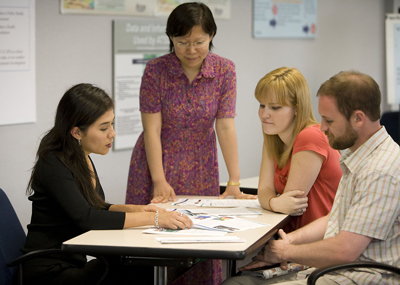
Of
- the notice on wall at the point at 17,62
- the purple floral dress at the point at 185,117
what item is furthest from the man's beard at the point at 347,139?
the notice on wall at the point at 17,62

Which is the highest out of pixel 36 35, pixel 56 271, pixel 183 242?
pixel 36 35

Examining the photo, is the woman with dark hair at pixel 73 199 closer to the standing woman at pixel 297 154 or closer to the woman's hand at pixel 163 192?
the woman's hand at pixel 163 192

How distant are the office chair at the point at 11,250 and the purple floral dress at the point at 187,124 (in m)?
0.76

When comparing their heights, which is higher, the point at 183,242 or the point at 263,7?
the point at 263,7

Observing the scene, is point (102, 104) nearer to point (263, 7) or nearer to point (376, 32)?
point (263, 7)

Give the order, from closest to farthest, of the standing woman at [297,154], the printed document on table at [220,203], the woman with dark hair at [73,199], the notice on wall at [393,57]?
the woman with dark hair at [73,199] → the standing woman at [297,154] → the printed document on table at [220,203] → the notice on wall at [393,57]

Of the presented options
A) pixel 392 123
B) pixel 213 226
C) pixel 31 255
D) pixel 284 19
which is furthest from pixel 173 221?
pixel 284 19

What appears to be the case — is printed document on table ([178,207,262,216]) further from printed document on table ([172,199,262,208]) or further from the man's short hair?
the man's short hair

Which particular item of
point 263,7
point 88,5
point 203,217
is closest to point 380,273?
point 203,217

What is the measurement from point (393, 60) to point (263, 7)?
2.12 m

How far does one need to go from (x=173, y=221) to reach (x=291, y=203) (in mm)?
566

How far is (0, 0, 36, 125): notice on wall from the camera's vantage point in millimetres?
3102

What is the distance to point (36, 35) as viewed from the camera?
334cm

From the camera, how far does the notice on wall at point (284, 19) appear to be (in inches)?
204
